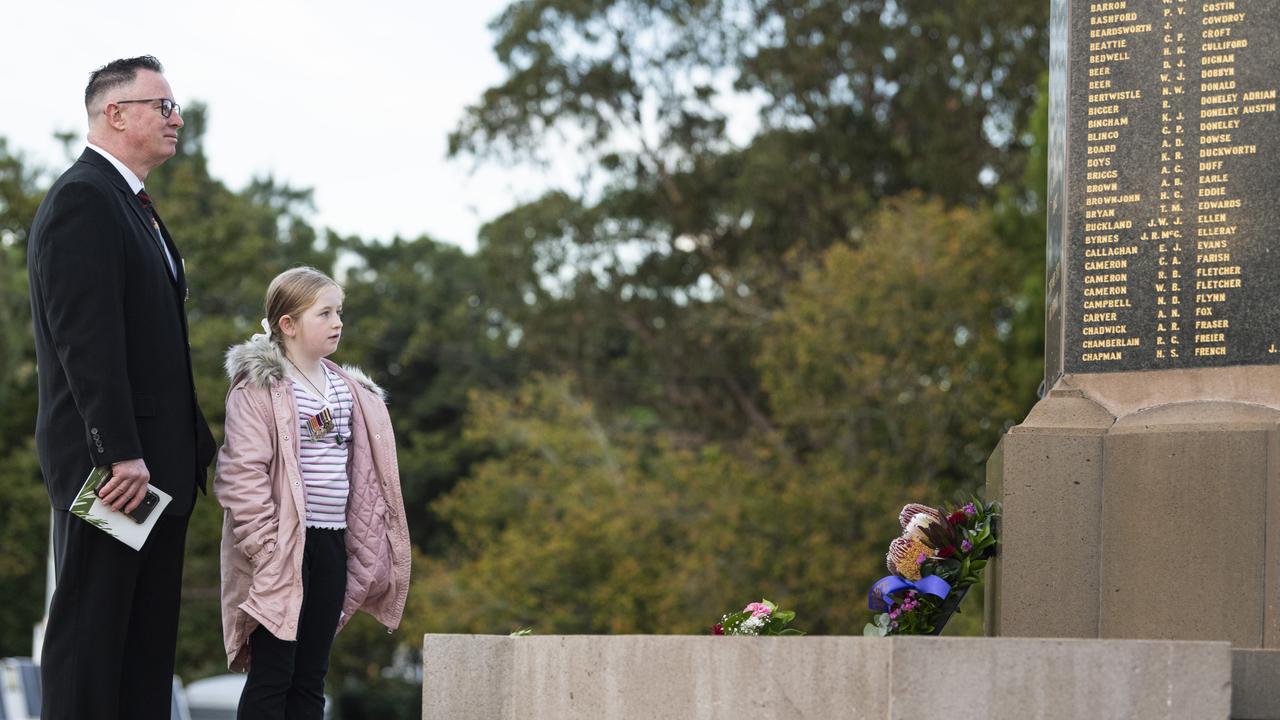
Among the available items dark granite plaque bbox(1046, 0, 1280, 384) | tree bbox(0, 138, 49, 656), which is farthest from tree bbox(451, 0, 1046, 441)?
dark granite plaque bbox(1046, 0, 1280, 384)

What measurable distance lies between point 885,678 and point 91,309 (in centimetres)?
221

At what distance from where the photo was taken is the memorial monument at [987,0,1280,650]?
18.1ft

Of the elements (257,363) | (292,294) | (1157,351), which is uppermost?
(292,294)

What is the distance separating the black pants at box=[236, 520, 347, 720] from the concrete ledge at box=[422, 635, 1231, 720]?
722 millimetres

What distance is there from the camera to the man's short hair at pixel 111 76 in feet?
15.4

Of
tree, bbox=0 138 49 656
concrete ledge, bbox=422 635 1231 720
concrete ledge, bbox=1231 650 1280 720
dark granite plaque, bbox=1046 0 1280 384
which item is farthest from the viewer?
tree, bbox=0 138 49 656

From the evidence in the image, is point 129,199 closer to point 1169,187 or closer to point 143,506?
point 143,506

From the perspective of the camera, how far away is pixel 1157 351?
19.6 ft

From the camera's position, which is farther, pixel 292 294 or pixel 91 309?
pixel 292 294

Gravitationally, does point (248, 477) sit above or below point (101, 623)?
above

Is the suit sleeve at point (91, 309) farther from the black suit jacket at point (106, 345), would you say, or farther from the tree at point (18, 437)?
the tree at point (18, 437)

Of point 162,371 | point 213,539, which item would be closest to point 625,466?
point 213,539

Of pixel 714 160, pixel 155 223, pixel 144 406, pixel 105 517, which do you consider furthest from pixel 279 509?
pixel 714 160

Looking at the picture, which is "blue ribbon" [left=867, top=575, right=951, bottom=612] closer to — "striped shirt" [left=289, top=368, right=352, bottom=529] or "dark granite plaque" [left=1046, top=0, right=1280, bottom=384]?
"dark granite plaque" [left=1046, top=0, right=1280, bottom=384]
